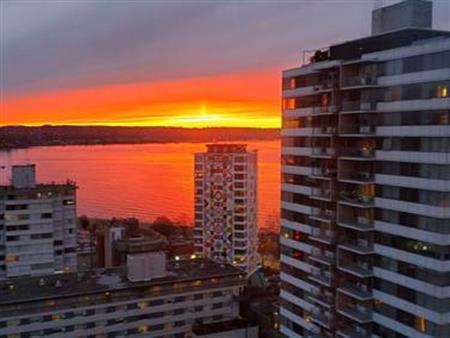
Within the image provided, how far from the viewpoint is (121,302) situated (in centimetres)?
1675

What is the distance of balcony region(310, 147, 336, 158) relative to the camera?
1142cm

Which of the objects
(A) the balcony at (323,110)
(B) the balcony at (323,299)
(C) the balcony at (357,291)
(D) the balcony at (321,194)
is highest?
(A) the balcony at (323,110)

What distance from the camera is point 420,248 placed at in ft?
30.7

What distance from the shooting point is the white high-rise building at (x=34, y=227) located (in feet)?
75.8

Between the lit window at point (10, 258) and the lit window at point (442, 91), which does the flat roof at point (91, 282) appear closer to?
the lit window at point (10, 258)

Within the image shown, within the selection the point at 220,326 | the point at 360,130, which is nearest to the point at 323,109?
the point at 360,130

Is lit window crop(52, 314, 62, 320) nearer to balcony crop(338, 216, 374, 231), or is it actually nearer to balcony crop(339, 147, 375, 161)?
balcony crop(338, 216, 374, 231)

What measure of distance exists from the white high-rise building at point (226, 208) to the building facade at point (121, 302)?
1064 cm

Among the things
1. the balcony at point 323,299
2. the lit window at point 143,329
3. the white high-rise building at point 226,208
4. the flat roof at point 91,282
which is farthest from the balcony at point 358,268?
the white high-rise building at point 226,208

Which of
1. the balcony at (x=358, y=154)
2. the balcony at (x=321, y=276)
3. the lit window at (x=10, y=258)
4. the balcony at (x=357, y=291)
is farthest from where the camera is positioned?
the lit window at (x=10, y=258)

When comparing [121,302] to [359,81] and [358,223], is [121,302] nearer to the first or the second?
[358,223]

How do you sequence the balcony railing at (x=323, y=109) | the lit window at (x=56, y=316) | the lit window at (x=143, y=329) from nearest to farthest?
the balcony railing at (x=323, y=109), the lit window at (x=56, y=316), the lit window at (x=143, y=329)

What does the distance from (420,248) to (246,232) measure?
20.6 metres

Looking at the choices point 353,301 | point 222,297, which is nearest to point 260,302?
point 222,297
